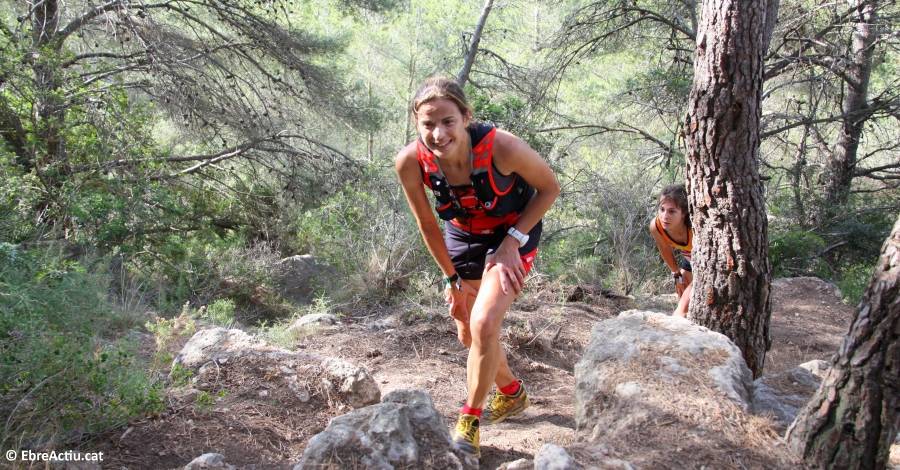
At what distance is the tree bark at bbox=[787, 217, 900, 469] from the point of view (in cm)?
212

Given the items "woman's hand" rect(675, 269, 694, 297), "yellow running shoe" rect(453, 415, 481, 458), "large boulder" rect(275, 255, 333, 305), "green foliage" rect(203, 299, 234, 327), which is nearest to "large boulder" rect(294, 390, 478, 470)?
"yellow running shoe" rect(453, 415, 481, 458)

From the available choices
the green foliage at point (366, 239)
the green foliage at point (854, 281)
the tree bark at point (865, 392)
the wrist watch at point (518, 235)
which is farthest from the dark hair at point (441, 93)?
the green foliage at point (854, 281)

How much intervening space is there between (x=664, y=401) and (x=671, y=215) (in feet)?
7.11

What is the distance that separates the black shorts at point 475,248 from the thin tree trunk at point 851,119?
750 cm

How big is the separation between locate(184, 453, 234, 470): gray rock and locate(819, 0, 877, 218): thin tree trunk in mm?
9047

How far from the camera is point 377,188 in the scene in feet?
30.3

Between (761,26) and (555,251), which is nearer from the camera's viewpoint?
(761,26)

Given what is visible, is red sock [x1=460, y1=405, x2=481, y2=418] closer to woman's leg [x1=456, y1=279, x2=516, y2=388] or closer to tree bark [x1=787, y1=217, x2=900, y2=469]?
woman's leg [x1=456, y1=279, x2=516, y2=388]

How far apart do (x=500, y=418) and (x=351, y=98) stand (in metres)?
7.90

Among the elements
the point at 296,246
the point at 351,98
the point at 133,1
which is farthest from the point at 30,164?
the point at 351,98

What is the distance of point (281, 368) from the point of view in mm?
3740

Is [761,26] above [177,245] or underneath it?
Result: above

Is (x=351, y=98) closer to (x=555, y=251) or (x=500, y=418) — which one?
(x=555, y=251)

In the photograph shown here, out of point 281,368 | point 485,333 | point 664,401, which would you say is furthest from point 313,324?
point 664,401
